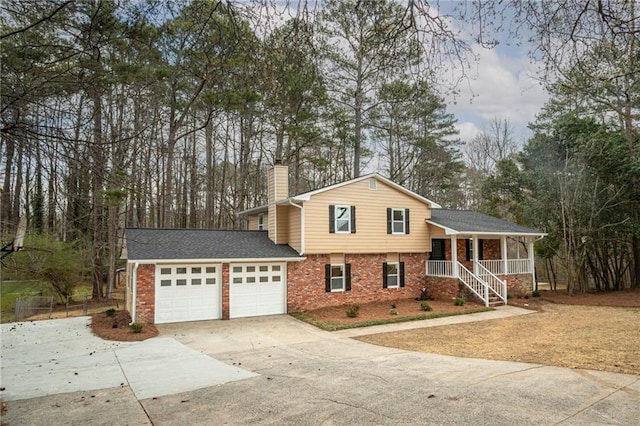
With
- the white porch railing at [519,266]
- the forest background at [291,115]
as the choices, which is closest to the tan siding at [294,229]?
the forest background at [291,115]

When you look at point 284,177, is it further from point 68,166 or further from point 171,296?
point 68,166

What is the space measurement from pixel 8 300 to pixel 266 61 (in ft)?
76.0

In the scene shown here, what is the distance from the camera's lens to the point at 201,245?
15.0 meters

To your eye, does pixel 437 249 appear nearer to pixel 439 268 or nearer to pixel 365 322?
pixel 439 268

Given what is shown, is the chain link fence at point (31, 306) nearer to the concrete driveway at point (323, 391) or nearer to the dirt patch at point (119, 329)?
the dirt patch at point (119, 329)

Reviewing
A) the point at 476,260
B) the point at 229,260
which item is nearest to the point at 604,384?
the point at 229,260

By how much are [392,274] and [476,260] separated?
3.66 m

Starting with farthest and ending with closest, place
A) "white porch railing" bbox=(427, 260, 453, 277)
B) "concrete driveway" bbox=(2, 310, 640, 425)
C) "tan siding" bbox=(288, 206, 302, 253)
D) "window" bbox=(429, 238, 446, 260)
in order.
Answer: "window" bbox=(429, 238, 446, 260) < "white porch railing" bbox=(427, 260, 453, 277) < "tan siding" bbox=(288, 206, 302, 253) < "concrete driveway" bbox=(2, 310, 640, 425)

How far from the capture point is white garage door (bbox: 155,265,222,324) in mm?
13547

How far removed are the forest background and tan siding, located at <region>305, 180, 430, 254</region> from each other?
386 centimetres

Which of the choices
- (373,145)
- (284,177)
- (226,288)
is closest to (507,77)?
(226,288)

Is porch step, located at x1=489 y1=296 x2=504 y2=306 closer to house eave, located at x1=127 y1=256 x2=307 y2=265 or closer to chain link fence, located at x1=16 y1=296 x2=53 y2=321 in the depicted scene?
house eave, located at x1=127 y1=256 x2=307 y2=265

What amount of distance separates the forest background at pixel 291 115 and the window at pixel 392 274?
6.72m

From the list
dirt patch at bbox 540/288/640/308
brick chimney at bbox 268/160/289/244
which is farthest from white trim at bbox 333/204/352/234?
dirt patch at bbox 540/288/640/308
